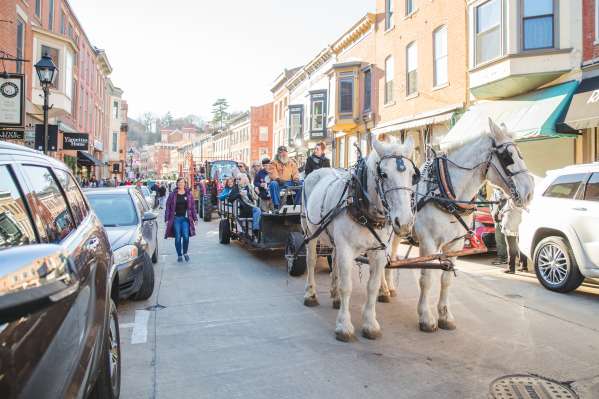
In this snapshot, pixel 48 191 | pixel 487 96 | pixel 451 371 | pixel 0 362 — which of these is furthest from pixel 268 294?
pixel 487 96

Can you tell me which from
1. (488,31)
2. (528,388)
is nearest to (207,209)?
(488,31)

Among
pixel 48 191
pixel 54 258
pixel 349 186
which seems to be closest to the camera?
pixel 54 258

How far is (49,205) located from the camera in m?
2.46

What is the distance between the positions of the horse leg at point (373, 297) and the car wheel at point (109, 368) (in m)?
2.69

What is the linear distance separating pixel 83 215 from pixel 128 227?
4.10 metres

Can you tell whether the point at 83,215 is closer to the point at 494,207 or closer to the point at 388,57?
the point at 494,207

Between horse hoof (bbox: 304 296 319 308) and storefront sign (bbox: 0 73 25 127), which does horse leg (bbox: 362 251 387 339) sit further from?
storefront sign (bbox: 0 73 25 127)

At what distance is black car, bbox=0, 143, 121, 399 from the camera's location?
1.44 meters

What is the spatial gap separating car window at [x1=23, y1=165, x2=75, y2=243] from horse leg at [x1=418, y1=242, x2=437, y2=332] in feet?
12.7

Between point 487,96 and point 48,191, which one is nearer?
point 48,191

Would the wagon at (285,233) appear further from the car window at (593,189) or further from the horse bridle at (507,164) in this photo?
the car window at (593,189)

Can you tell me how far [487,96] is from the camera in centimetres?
1534

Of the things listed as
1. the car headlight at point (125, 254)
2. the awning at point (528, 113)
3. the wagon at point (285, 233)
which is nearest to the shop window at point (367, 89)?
the awning at point (528, 113)

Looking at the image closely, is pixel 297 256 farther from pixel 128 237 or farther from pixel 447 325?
pixel 447 325
